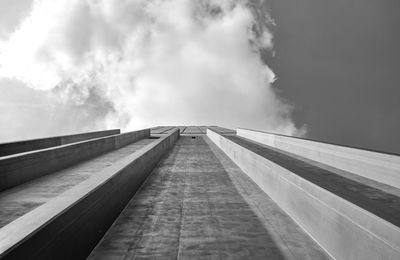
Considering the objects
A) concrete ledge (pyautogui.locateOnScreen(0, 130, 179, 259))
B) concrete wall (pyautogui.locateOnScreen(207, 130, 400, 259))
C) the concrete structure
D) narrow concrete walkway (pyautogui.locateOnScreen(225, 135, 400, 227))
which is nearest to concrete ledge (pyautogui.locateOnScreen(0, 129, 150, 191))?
the concrete structure

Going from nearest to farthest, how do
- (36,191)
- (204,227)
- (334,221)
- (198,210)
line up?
1. (334,221)
2. (204,227)
3. (198,210)
4. (36,191)

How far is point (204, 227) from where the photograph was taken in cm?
584

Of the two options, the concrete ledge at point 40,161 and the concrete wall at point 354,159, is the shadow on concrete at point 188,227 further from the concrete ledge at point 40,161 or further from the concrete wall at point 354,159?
the concrete wall at point 354,159

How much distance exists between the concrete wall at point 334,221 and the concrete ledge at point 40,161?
908 cm

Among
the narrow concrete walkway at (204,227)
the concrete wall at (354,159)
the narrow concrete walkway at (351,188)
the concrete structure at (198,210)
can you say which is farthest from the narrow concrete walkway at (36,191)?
the concrete wall at (354,159)

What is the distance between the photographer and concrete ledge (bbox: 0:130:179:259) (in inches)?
123

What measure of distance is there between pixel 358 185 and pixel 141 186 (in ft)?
27.0

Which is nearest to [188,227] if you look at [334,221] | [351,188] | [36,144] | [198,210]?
[198,210]

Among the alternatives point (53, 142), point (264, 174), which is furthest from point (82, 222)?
point (53, 142)

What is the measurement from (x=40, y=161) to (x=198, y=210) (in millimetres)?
7504

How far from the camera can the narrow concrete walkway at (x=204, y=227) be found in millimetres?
4785

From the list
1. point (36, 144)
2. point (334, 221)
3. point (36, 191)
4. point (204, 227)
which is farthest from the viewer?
point (36, 144)

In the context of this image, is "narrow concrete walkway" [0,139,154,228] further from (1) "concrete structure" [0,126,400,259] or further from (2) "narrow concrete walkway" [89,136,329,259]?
(2) "narrow concrete walkway" [89,136,329,259]

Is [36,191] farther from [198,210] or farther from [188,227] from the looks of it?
[188,227]
